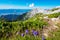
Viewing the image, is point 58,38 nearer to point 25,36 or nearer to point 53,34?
point 53,34

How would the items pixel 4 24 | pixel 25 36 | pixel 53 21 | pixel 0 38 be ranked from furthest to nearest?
pixel 53 21 → pixel 4 24 → pixel 0 38 → pixel 25 36

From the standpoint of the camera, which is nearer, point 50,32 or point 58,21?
point 50,32

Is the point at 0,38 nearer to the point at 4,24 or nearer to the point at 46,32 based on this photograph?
the point at 4,24

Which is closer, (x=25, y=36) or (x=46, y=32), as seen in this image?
(x=25, y=36)

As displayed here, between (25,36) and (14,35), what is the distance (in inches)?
23.7

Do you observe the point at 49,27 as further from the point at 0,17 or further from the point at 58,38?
the point at 0,17

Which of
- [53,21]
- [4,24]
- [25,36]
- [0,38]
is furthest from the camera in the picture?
[53,21]

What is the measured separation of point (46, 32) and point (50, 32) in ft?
0.36

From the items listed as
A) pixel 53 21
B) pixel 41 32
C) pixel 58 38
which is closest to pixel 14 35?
pixel 41 32

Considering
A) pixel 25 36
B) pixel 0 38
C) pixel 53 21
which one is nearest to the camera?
pixel 25 36

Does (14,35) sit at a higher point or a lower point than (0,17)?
lower

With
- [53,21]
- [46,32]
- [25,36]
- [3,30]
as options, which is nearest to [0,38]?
[3,30]

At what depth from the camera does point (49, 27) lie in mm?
5996

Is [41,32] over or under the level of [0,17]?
under
